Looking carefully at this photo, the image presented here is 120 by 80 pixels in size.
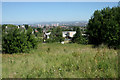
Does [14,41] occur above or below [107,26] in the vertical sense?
below

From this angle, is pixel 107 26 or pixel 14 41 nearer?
pixel 14 41

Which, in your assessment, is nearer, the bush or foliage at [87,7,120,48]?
the bush

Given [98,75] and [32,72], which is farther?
[32,72]

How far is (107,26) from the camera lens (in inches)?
381

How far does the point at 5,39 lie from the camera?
25.0 ft

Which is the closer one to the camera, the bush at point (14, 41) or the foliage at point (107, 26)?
the bush at point (14, 41)

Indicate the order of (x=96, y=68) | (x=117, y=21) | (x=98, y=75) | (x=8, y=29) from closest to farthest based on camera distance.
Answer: (x=98, y=75) → (x=96, y=68) → (x=8, y=29) → (x=117, y=21)

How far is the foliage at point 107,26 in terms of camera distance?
31.1 ft

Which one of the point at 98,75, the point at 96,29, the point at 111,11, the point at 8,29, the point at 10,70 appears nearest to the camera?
the point at 98,75

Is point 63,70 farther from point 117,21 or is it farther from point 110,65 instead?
point 117,21

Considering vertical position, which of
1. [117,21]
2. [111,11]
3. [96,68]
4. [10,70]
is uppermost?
[111,11]

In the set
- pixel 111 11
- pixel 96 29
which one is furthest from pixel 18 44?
pixel 111 11

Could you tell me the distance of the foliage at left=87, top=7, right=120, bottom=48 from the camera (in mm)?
9477

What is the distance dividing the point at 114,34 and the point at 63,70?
7.86 metres
